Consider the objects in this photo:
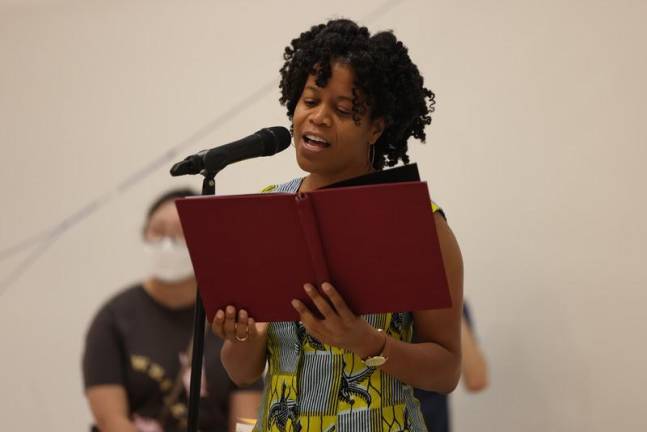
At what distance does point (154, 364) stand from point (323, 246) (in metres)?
1.67

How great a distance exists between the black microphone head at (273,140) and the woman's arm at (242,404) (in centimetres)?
139

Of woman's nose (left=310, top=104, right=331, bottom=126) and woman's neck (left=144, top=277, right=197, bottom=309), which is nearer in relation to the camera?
woman's nose (left=310, top=104, right=331, bottom=126)

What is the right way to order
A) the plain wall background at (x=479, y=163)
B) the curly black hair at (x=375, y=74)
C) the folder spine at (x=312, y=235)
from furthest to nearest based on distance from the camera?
the plain wall background at (x=479, y=163), the curly black hair at (x=375, y=74), the folder spine at (x=312, y=235)

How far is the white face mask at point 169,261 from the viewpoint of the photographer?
3.03m

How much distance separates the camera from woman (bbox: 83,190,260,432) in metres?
2.85

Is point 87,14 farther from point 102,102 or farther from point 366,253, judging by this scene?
point 366,253

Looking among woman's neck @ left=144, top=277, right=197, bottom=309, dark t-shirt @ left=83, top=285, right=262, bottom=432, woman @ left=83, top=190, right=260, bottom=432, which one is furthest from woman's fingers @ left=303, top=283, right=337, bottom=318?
woman's neck @ left=144, top=277, right=197, bottom=309

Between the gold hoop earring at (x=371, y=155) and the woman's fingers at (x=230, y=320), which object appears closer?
the woman's fingers at (x=230, y=320)

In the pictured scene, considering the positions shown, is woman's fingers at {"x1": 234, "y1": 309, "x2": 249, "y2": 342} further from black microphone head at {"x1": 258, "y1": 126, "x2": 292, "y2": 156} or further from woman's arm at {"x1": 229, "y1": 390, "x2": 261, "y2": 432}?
woman's arm at {"x1": 229, "y1": 390, "x2": 261, "y2": 432}

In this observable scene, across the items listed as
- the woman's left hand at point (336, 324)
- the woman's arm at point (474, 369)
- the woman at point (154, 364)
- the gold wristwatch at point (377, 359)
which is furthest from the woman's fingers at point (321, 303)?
the woman's arm at point (474, 369)

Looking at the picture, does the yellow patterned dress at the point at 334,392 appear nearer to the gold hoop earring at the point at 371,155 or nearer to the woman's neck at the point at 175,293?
the gold hoop earring at the point at 371,155

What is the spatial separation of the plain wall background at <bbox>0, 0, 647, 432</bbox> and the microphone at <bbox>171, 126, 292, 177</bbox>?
66.9 inches

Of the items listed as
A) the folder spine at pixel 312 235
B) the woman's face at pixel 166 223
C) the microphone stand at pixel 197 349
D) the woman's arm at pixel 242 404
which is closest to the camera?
the folder spine at pixel 312 235

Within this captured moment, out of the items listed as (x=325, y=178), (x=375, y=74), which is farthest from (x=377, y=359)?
(x=375, y=74)
